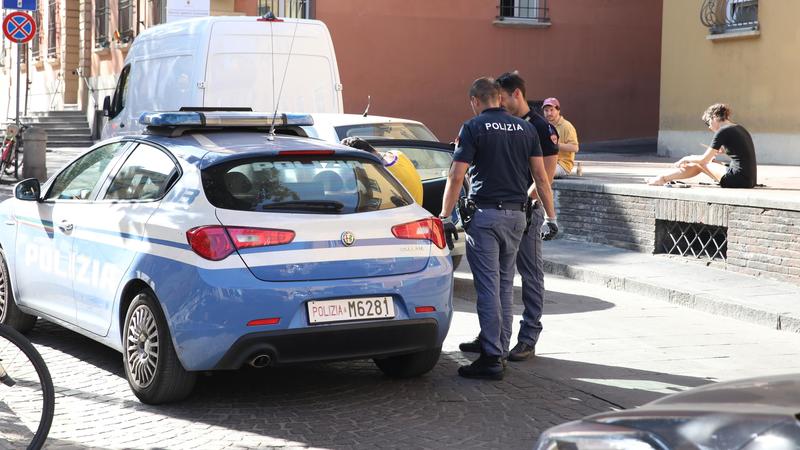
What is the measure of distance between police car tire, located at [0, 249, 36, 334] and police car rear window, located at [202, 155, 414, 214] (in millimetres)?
2487

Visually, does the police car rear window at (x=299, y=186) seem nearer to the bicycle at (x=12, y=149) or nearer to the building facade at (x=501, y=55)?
the bicycle at (x=12, y=149)

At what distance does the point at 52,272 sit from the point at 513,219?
2.90m

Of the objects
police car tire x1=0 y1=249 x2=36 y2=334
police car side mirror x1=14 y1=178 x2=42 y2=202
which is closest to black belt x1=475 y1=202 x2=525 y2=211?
police car side mirror x1=14 y1=178 x2=42 y2=202

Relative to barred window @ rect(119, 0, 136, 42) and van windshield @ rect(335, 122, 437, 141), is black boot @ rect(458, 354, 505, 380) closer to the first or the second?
van windshield @ rect(335, 122, 437, 141)

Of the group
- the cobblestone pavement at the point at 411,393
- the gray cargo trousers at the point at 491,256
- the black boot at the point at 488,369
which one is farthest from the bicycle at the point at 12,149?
the black boot at the point at 488,369

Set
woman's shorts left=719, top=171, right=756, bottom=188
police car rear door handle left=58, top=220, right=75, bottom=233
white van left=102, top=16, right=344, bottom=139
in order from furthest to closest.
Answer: white van left=102, top=16, right=344, bottom=139, woman's shorts left=719, top=171, right=756, bottom=188, police car rear door handle left=58, top=220, right=75, bottom=233

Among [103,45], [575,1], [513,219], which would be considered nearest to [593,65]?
[575,1]

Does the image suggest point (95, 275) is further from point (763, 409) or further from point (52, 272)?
point (763, 409)

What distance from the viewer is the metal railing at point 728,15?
65.4ft

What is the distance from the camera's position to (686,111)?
21562 mm

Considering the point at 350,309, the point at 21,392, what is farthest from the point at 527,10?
the point at 21,392

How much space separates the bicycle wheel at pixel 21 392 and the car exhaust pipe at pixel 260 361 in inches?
53.6

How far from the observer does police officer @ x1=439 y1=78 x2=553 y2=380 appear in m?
6.89

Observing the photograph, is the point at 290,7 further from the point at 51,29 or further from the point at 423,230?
the point at 423,230
